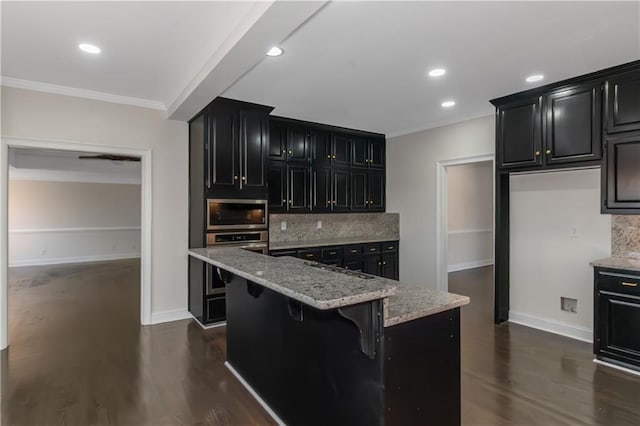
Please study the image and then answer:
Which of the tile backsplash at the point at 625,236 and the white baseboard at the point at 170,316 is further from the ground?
the tile backsplash at the point at 625,236

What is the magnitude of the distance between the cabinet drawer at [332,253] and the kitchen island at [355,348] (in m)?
2.52

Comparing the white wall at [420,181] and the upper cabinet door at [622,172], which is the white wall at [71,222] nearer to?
the white wall at [420,181]

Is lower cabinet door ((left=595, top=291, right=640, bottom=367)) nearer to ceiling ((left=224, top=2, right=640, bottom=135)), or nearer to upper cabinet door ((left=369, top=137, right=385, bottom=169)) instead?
ceiling ((left=224, top=2, right=640, bottom=135))

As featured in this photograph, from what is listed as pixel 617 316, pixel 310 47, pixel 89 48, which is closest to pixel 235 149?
pixel 89 48

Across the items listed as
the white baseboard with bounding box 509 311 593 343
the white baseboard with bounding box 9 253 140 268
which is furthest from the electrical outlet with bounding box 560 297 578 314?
the white baseboard with bounding box 9 253 140 268

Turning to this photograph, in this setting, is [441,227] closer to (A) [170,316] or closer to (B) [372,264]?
(B) [372,264]

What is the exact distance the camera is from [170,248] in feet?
14.0

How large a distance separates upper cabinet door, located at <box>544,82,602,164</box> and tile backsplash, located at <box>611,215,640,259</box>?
2.46 ft

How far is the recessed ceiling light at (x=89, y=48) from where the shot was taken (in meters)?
2.72

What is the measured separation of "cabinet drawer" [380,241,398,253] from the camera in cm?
562

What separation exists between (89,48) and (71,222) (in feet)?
26.3

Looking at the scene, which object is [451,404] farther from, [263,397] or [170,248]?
[170,248]

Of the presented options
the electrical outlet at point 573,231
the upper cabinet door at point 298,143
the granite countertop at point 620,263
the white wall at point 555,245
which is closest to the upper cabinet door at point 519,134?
the white wall at point 555,245

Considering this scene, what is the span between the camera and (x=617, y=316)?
9.78 ft
